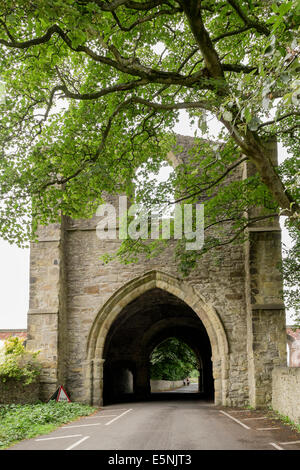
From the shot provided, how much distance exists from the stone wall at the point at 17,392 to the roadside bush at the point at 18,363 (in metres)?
0.13

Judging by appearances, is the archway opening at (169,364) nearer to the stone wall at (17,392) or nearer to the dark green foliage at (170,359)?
the dark green foliage at (170,359)

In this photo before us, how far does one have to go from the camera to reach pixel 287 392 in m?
9.45

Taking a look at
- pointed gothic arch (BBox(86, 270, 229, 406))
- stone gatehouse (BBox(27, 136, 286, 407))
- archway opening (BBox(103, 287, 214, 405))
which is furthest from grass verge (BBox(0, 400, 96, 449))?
archway opening (BBox(103, 287, 214, 405))

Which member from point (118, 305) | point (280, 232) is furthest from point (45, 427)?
point (280, 232)

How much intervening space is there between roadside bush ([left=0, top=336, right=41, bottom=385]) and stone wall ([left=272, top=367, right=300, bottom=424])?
5.92 meters

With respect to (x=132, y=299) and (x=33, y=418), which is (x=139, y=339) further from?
(x=33, y=418)

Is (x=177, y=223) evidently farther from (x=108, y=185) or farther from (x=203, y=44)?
(x=203, y=44)

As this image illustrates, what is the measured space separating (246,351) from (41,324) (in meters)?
5.69

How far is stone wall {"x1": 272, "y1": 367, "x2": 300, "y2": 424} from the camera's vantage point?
8656 mm

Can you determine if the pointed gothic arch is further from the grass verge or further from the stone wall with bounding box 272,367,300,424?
the stone wall with bounding box 272,367,300,424

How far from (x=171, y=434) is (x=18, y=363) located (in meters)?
5.61

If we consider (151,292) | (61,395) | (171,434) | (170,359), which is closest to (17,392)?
(61,395)

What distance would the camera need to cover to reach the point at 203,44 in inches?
251

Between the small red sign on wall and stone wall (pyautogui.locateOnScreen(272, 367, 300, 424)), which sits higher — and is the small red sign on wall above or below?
below
